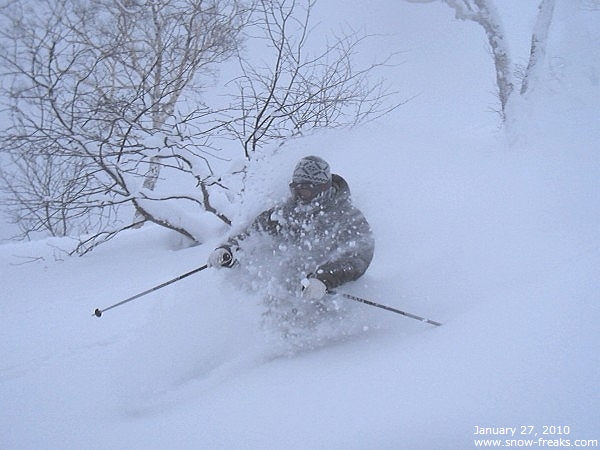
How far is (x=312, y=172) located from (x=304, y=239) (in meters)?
0.50

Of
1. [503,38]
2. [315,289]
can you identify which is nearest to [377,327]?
[315,289]

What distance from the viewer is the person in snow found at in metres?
2.74

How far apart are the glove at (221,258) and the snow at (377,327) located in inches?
14.4

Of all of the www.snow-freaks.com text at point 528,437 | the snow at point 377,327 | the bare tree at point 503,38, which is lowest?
the www.snow-freaks.com text at point 528,437

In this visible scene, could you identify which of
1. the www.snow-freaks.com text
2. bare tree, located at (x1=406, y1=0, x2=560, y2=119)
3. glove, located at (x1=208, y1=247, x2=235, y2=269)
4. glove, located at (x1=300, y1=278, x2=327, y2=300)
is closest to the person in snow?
glove, located at (x1=208, y1=247, x2=235, y2=269)

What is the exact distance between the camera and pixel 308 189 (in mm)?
2807

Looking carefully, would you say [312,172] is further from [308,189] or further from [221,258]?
[221,258]

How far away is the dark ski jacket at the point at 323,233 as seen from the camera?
8.75 ft

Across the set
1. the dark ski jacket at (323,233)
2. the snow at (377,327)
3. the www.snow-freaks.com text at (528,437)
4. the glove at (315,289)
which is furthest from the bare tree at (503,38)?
the www.snow-freaks.com text at (528,437)

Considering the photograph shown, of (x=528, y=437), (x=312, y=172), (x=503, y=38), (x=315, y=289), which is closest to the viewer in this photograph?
(x=528, y=437)

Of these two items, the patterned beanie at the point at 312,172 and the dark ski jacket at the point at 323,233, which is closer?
the dark ski jacket at the point at 323,233

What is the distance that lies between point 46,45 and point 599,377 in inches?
233

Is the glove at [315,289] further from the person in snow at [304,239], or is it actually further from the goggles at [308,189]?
the goggles at [308,189]

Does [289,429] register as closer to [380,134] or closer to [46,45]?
[380,134]
